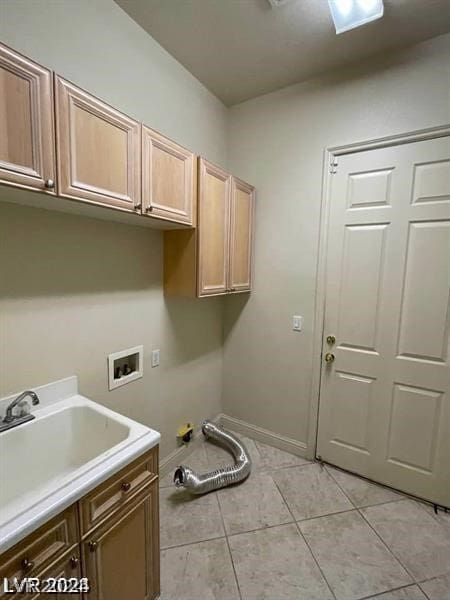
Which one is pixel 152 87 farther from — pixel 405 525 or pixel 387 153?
pixel 405 525

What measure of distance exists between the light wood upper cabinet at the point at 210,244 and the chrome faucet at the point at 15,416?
3.10 feet

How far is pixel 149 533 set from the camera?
1.15 metres

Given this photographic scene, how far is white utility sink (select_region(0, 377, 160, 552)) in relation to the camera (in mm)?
796

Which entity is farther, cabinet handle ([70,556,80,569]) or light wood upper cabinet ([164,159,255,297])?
light wood upper cabinet ([164,159,255,297])

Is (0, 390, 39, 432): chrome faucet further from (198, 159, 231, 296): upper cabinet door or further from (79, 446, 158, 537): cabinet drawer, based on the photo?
(198, 159, 231, 296): upper cabinet door

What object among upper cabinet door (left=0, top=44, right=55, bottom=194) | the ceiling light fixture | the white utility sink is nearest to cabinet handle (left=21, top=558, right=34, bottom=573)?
the white utility sink

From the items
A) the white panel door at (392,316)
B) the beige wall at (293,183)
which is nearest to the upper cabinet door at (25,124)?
the beige wall at (293,183)

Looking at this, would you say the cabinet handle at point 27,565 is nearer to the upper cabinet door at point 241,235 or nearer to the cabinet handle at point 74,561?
the cabinet handle at point 74,561

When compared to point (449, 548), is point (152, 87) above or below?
above

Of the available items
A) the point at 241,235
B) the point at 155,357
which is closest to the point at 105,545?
the point at 155,357

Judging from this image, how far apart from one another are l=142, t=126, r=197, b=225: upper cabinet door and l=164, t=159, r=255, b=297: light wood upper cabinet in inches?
3.6

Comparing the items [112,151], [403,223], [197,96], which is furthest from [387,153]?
[112,151]

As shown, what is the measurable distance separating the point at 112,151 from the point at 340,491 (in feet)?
8.07

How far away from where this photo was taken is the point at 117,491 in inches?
39.7
